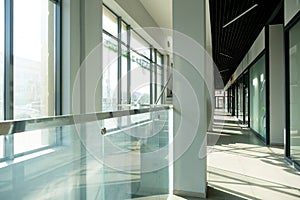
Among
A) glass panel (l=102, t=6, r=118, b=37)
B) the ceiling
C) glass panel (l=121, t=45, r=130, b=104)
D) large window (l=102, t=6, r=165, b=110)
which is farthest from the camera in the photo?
glass panel (l=121, t=45, r=130, b=104)

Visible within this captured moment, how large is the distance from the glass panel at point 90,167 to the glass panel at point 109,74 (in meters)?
3.80

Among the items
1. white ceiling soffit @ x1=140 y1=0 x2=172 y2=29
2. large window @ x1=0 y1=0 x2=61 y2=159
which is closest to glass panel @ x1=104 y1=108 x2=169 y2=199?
large window @ x1=0 y1=0 x2=61 y2=159

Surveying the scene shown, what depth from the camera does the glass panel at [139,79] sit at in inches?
362

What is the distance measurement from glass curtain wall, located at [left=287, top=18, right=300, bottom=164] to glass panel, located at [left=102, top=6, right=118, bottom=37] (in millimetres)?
4271

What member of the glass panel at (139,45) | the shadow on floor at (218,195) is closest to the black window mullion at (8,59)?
the shadow on floor at (218,195)

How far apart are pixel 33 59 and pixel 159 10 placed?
5.93m

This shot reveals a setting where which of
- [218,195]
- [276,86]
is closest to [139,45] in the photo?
[276,86]

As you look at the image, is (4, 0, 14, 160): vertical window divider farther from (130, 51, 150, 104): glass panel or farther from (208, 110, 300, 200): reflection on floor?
(130, 51, 150, 104): glass panel

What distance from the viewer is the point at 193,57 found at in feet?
11.6

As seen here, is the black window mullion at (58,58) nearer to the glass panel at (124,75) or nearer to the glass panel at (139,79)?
the glass panel at (124,75)

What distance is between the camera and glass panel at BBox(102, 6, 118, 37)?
7.02 m

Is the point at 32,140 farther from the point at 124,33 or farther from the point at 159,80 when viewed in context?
the point at 159,80

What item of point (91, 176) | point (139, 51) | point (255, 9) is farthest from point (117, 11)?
point (91, 176)

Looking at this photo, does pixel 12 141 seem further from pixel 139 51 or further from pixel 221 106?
pixel 221 106
